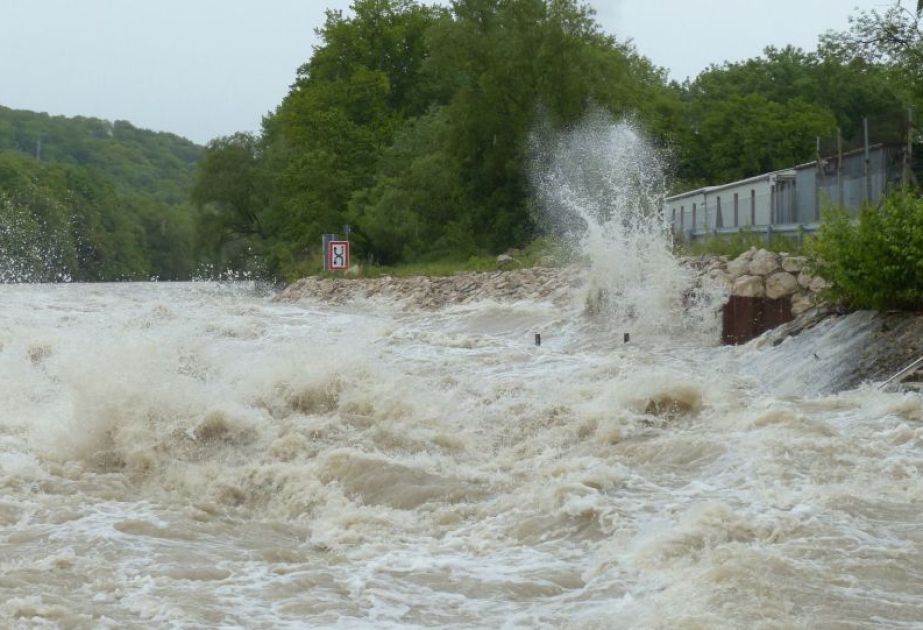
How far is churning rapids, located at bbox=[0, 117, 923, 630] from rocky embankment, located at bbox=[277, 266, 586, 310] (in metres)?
15.1

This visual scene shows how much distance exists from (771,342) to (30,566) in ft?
39.0

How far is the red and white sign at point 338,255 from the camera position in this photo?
51.0 metres

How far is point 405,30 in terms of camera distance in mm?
59906

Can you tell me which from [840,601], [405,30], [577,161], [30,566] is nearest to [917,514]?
[840,601]

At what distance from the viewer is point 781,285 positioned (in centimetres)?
1892

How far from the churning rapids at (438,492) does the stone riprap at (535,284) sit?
10.0ft

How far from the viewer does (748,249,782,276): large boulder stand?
64.6ft

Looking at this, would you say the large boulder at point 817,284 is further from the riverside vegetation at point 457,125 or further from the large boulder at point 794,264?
the riverside vegetation at point 457,125

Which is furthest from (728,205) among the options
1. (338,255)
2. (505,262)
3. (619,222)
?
(338,255)

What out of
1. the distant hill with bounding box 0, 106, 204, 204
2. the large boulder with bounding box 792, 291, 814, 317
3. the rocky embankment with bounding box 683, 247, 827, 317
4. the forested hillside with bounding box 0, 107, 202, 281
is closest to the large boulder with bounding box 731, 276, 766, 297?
the rocky embankment with bounding box 683, 247, 827, 317

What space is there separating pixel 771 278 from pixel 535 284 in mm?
14224

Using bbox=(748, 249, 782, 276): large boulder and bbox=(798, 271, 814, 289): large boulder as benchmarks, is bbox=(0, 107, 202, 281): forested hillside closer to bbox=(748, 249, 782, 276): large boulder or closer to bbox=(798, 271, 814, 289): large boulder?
bbox=(748, 249, 782, 276): large boulder

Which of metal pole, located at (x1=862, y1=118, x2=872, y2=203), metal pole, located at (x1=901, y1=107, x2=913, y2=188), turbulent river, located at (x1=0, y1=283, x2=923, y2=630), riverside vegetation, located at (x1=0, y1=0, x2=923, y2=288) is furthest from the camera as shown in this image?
riverside vegetation, located at (x1=0, y1=0, x2=923, y2=288)

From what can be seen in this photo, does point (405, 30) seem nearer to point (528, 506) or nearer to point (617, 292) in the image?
point (617, 292)
